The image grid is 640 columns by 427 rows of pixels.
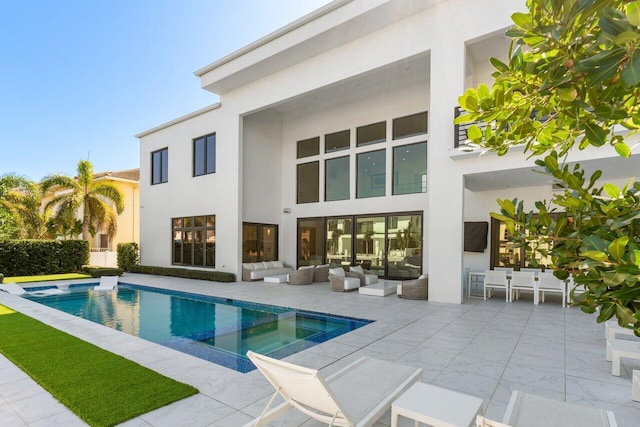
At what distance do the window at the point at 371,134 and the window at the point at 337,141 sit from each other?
0.55 m

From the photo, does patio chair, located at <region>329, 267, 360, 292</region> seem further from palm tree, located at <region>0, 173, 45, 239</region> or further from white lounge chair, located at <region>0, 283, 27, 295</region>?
palm tree, located at <region>0, 173, 45, 239</region>

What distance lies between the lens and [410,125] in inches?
558

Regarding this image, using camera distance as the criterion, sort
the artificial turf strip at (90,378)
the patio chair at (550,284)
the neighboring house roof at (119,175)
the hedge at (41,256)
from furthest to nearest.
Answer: the neighboring house roof at (119,175) < the hedge at (41,256) < the patio chair at (550,284) < the artificial turf strip at (90,378)

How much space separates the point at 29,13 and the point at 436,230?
21257 mm

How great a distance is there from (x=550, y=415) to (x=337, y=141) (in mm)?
14332

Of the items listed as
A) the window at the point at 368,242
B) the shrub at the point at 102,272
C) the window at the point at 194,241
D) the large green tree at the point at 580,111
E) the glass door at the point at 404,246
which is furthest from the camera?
the window at the point at 194,241

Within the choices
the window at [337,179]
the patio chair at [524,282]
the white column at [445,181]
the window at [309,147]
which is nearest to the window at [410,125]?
the window at [337,179]

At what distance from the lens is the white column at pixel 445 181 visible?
9.88m

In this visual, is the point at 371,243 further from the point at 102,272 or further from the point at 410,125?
the point at 102,272

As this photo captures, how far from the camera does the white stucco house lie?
1008cm

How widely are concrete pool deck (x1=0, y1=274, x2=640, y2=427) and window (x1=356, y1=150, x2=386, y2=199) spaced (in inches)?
252

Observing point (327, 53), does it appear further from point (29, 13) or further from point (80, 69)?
point (80, 69)

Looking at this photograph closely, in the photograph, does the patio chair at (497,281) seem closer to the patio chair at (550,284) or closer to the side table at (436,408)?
the patio chair at (550,284)

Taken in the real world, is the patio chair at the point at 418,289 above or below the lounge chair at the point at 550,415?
below
